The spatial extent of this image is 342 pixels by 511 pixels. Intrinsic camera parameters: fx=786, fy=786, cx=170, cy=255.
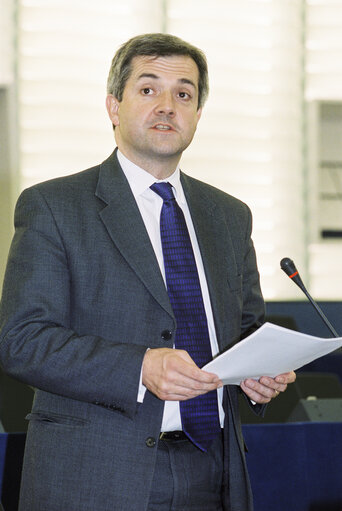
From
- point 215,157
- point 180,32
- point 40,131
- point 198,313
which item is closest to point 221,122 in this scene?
point 215,157

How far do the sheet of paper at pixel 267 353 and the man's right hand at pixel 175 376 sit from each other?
0.08ft

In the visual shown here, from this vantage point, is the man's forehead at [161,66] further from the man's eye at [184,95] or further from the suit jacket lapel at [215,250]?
the suit jacket lapel at [215,250]

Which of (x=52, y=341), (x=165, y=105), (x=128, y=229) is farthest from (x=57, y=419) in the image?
(x=165, y=105)

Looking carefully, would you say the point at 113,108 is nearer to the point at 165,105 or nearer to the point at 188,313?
the point at 165,105

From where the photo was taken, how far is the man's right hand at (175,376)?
4.67 ft

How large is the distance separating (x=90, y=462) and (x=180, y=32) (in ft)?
13.6

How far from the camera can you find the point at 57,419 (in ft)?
5.19

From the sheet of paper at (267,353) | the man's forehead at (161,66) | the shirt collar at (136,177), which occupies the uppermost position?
the man's forehead at (161,66)

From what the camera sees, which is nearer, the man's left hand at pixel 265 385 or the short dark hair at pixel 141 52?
the man's left hand at pixel 265 385

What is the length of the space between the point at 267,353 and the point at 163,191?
51 cm

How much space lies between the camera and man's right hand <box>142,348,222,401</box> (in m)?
1.42

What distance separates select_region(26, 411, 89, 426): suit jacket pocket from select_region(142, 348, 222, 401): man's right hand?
178mm

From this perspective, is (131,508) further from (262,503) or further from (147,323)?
(262,503)

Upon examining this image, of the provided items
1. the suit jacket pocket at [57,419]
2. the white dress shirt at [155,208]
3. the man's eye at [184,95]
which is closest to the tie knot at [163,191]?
the white dress shirt at [155,208]
